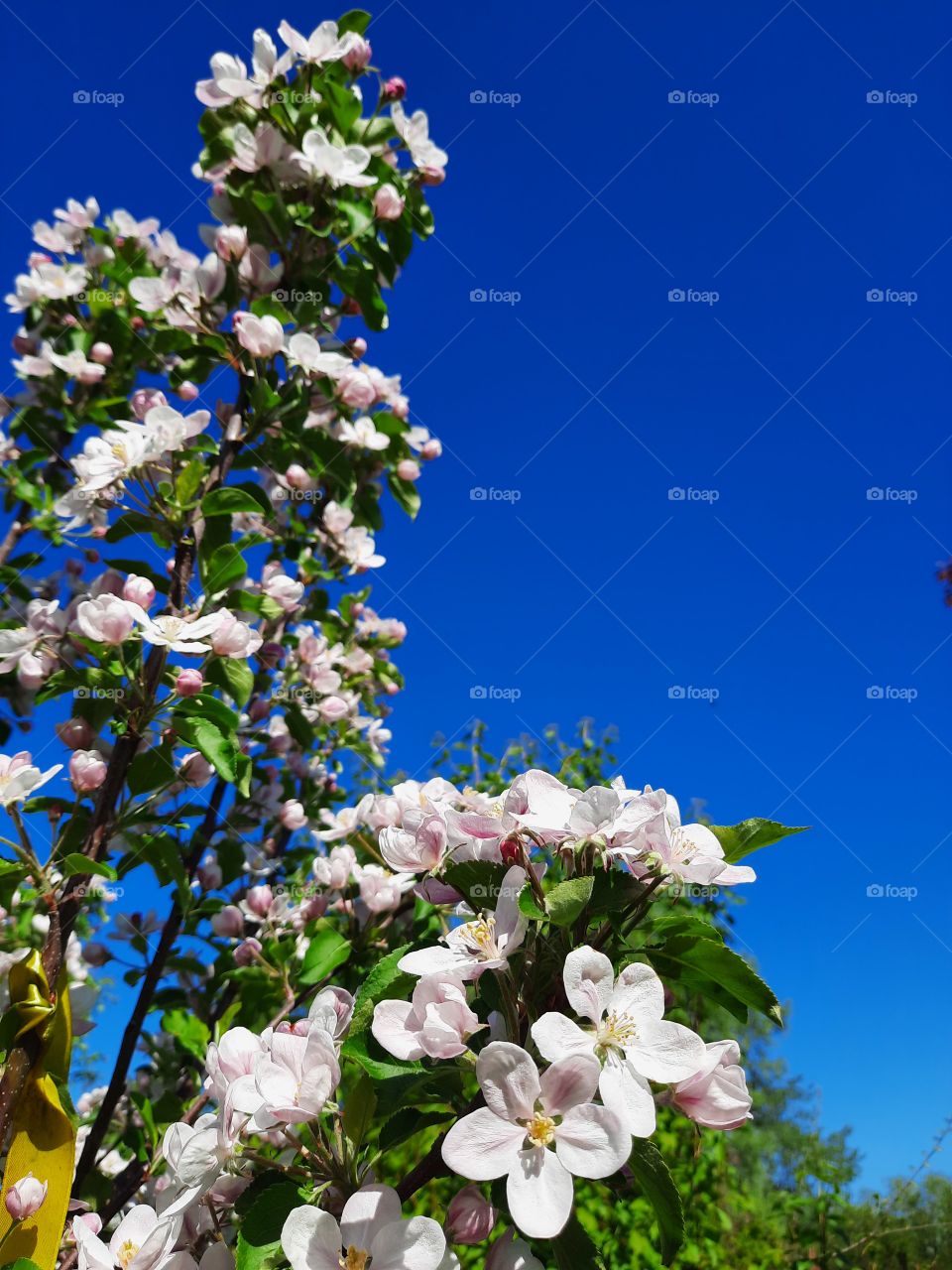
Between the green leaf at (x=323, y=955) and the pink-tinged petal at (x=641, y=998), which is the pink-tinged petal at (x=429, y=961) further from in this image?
the green leaf at (x=323, y=955)

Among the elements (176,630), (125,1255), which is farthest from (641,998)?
(176,630)

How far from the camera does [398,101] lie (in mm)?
2350

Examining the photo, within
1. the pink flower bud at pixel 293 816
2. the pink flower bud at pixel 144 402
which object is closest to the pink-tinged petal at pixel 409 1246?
the pink flower bud at pixel 144 402

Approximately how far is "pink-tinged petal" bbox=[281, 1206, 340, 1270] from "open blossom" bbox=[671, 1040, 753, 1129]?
1.06ft

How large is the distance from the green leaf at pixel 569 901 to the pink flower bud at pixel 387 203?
6.35 ft

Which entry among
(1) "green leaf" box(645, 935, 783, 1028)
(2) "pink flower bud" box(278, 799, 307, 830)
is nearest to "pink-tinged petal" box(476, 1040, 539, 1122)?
(1) "green leaf" box(645, 935, 783, 1028)

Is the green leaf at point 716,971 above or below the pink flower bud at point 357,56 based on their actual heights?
below

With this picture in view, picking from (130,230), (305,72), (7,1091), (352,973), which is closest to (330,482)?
(305,72)

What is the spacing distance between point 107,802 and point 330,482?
106 centimetres

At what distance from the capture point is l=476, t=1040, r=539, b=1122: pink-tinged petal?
0.71 metres

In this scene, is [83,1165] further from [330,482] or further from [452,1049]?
[330,482]

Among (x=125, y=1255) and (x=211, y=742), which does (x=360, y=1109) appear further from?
(x=211, y=742)

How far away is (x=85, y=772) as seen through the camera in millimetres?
1567

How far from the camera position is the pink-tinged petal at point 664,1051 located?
770mm
